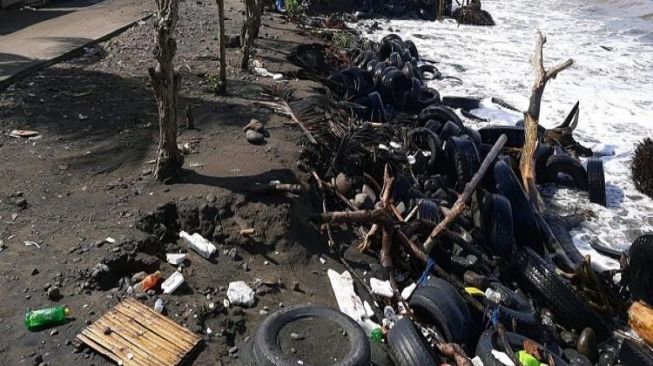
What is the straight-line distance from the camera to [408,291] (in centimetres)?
521

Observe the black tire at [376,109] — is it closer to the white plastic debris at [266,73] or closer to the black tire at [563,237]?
the white plastic debris at [266,73]

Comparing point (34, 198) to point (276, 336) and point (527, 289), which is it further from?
point (527, 289)

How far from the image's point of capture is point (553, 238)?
6676mm

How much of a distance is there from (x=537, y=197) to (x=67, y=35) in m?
9.54

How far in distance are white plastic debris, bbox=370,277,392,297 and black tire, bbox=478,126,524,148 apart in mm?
4759

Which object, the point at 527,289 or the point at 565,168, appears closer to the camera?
the point at 527,289

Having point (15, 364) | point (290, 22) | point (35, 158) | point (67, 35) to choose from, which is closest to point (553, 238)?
point (15, 364)

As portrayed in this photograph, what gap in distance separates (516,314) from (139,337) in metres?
3.20

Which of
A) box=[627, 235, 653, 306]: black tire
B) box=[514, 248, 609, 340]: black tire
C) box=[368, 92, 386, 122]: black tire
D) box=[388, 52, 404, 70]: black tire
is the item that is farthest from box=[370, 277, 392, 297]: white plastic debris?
box=[388, 52, 404, 70]: black tire

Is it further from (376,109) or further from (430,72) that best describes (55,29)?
(430,72)

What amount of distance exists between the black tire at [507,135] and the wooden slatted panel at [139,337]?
655 centimetres

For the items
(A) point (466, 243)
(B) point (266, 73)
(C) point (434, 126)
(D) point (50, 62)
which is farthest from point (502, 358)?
(D) point (50, 62)

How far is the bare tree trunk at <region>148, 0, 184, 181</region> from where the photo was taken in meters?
5.62

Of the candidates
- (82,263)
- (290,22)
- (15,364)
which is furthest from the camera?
(290,22)
